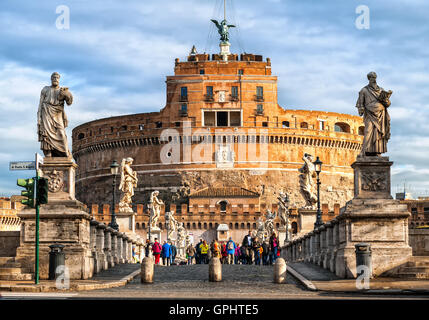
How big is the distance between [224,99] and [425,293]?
79.0m

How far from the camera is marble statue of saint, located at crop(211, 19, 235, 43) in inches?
4092

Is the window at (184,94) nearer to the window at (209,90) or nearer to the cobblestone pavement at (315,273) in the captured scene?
the window at (209,90)

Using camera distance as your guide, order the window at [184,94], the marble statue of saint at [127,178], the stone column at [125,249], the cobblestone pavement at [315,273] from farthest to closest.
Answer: the window at [184,94], the marble statue of saint at [127,178], the stone column at [125,249], the cobblestone pavement at [315,273]

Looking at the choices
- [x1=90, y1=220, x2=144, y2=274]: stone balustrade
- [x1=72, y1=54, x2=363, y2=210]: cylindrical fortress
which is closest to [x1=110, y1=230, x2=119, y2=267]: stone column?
[x1=90, y1=220, x2=144, y2=274]: stone balustrade

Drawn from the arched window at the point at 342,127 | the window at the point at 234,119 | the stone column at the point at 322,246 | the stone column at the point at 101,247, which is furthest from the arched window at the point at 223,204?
the stone column at the point at 101,247

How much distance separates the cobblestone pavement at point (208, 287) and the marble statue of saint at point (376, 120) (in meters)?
3.29

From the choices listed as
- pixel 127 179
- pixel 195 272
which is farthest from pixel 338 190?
pixel 195 272

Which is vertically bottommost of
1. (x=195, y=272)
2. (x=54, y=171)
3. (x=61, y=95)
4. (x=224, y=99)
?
(x=195, y=272)

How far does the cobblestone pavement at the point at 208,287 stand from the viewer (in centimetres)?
1414

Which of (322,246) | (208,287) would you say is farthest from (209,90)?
(208,287)

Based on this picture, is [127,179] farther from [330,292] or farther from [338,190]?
[338,190]

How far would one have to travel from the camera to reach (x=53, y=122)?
17578 mm

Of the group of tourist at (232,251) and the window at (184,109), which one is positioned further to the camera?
the window at (184,109)

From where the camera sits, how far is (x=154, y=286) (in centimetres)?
1673
